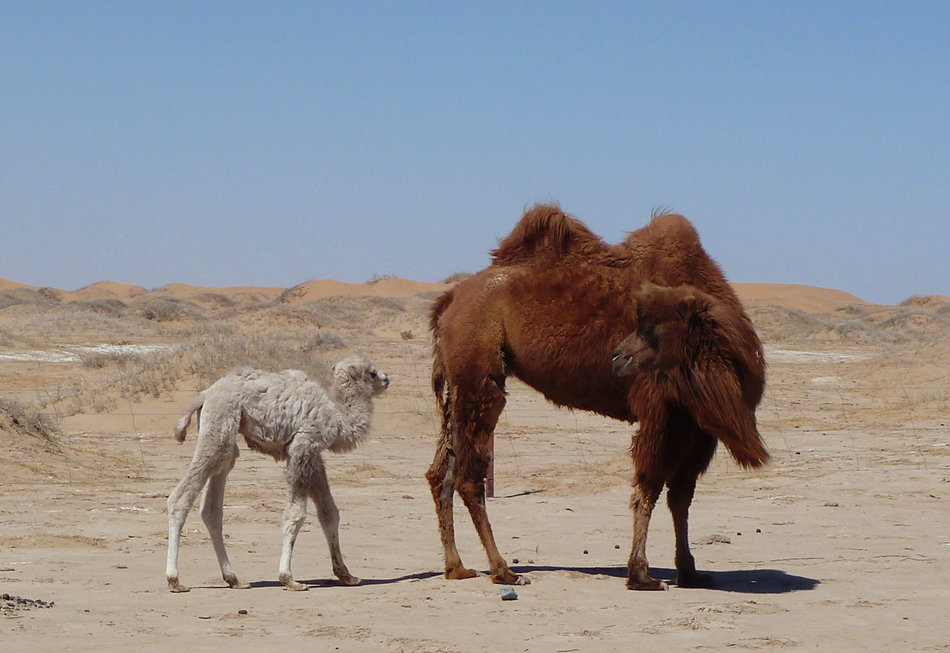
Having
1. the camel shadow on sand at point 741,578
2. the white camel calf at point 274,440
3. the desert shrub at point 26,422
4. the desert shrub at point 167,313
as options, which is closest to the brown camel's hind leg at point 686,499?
the camel shadow on sand at point 741,578

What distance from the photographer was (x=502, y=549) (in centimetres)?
988

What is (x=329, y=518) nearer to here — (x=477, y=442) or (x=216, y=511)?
(x=216, y=511)

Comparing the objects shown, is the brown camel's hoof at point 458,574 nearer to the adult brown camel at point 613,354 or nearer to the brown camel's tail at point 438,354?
the adult brown camel at point 613,354

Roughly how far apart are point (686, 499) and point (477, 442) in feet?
4.92

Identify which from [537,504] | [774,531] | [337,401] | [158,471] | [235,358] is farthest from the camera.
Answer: [235,358]

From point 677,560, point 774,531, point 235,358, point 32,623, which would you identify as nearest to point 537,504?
point 774,531

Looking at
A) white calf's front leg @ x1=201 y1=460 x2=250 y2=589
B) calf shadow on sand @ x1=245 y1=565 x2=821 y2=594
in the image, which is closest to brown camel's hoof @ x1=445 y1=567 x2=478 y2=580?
calf shadow on sand @ x1=245 y1=565 x2=821 y2=594

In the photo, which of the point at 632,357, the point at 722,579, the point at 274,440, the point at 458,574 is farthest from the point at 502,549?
the point at 632,357

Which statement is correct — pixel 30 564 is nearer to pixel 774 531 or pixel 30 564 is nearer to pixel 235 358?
pixel 774 531

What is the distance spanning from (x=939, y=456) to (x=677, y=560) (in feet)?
28.8

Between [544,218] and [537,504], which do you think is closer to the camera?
[544,218]

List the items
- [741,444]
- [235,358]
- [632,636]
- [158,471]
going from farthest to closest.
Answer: [235,358] → [158,471] → [741,444] → [632,636]

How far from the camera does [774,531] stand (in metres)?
10.8

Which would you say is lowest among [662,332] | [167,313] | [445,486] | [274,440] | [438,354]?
[445,486]
